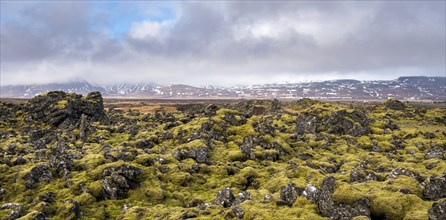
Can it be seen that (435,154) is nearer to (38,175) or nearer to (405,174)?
(405,174)

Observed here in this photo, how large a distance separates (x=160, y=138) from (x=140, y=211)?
2892 centimetres

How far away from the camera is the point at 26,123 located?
74.5 meters

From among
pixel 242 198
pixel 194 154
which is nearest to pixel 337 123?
pixel 194 154

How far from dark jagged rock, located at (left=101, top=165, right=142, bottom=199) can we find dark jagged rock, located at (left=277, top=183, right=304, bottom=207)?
1402 cm

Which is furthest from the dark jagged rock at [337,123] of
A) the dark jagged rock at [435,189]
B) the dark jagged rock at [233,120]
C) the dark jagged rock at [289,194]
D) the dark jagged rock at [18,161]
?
the dark jagged rock at [18,161]

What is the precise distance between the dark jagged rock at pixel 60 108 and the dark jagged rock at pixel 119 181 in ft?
156

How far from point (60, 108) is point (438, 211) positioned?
7654 centimetres

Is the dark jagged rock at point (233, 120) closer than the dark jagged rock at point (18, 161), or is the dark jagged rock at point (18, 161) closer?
the dark jagged rock at point (18, 161)

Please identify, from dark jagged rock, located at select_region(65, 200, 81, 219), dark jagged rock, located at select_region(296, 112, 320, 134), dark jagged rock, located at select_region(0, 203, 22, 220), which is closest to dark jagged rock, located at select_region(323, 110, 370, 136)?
dark jagged rock, located at select_region(296, 112, 320, 134)

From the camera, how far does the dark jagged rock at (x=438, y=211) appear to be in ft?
52.6

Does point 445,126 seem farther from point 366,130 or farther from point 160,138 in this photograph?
point 160,138

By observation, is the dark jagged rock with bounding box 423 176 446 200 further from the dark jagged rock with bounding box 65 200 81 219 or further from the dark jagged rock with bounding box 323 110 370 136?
the dark jagged rock with bounding box 323 110 370 136

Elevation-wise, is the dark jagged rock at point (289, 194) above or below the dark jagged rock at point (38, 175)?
above

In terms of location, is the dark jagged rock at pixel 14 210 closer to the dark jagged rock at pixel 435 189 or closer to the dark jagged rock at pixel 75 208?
the dark jagged rock at pixel 75 208
